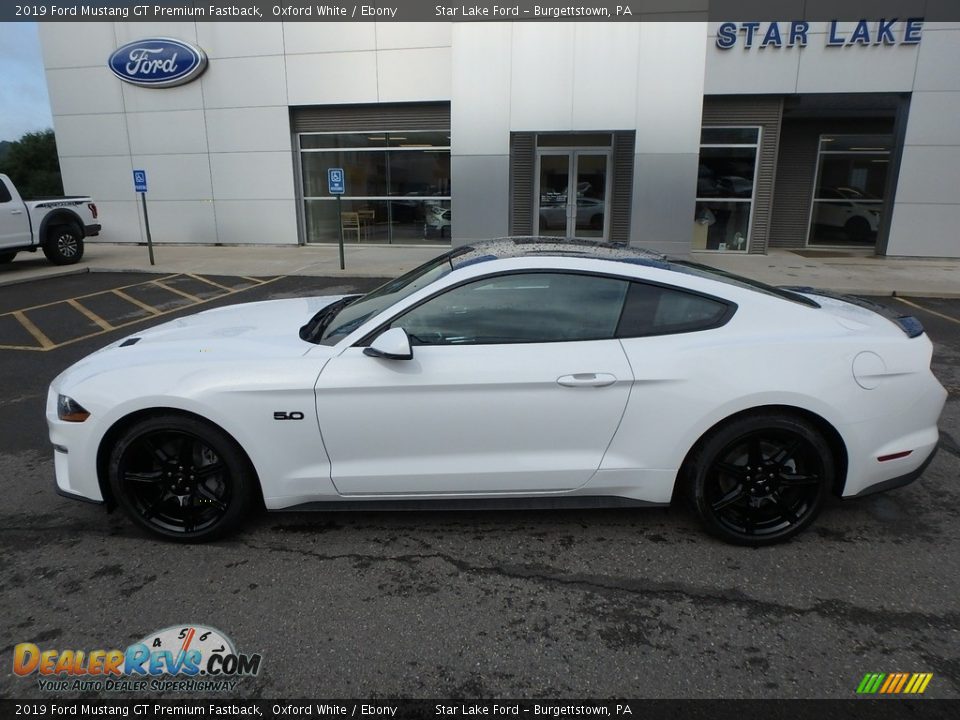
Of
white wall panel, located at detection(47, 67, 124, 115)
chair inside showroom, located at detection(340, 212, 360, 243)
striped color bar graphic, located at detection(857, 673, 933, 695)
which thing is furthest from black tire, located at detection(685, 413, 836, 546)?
white wall panel, located at detection(47, 67, 124, 115)

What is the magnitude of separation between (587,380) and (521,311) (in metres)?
0.50

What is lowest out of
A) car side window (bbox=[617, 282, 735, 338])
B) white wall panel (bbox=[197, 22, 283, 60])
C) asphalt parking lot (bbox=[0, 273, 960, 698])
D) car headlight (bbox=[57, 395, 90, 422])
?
asphalt parking lot (bbox=[0, 273, 960, 698])

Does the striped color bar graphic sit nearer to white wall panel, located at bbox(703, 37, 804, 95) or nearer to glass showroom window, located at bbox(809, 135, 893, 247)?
white wall panel, located at bbox(703, 37, 804, 95)

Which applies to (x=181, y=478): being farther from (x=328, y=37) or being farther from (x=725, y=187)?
(x=328, y=37)

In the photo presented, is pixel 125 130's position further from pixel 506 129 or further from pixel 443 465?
pixel 443 465

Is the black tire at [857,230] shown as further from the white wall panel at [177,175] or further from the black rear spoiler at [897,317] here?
the white wall panel at [177,175]

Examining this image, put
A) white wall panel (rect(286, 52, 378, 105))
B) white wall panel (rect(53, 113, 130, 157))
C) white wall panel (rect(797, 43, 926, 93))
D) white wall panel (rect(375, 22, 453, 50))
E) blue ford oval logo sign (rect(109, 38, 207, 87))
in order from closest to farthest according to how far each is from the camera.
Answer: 1. white wall panel (rect(797, 43, 926, 93))
2. white wall panel (rect(375, 22, 453, 50))
3. white wall panel (rect(286, 52, 378, 105))
4. blue ford oval logo sign (rect(109, 38, 207, 87))
5. white wall panel (rect(53, 113, 130, 157))

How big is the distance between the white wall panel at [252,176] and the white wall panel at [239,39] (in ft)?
8.64

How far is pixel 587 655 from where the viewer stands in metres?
2.54

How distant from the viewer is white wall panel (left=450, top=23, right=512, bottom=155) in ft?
44.6

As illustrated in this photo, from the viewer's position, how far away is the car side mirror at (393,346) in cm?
296

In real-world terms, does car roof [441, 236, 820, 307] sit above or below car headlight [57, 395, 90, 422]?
above

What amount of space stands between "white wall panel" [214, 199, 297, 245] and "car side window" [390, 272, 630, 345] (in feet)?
53.7

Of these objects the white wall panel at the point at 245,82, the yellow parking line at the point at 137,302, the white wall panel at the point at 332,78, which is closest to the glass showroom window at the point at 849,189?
the white wall panel at the point at 332,78
